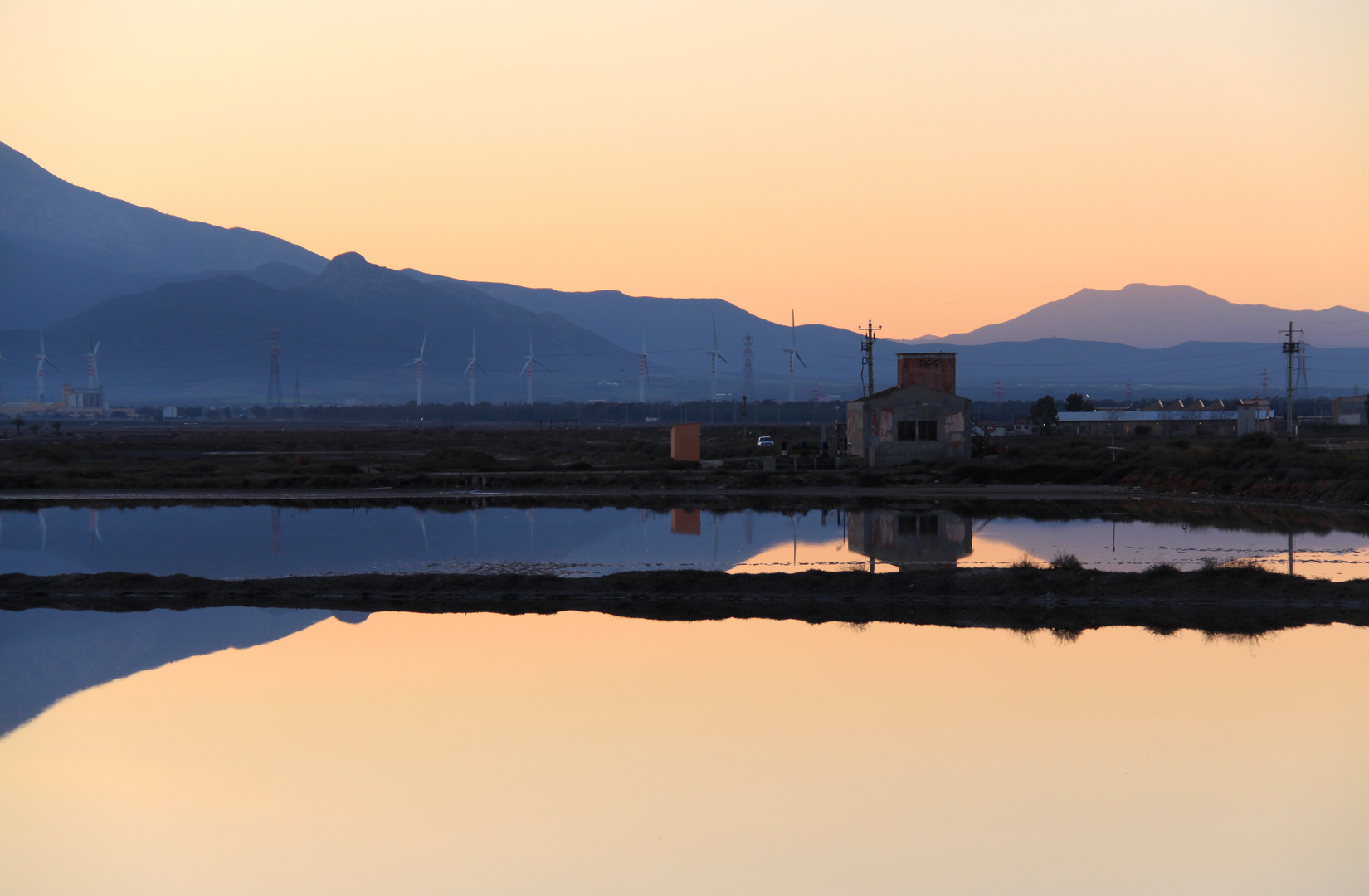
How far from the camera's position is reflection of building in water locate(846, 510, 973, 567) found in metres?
25.7

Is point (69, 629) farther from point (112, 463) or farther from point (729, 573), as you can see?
point (112, 463)

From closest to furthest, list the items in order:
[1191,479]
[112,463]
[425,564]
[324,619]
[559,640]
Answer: [559,640], [324,619], [425,564], [1191,479], [112,463]

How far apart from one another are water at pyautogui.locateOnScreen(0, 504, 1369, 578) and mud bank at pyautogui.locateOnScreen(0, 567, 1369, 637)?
1823 millimetres

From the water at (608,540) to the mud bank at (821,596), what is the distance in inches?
71.8

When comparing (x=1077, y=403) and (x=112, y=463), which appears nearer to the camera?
(x=112, y=463)

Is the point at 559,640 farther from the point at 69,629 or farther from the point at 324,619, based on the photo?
the point at 69,629

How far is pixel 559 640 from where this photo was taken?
18.5 meters

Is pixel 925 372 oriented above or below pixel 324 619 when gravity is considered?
above

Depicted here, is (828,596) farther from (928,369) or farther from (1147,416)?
(1147,416)

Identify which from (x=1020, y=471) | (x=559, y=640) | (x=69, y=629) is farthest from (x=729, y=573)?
(x=1020, y=471)

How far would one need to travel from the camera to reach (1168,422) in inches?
3952

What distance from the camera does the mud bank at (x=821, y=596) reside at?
64.4 ft

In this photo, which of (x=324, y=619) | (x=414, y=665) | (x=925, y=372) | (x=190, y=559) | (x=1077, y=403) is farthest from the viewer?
(x=1077, y=403)

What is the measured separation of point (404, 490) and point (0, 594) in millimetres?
22260
